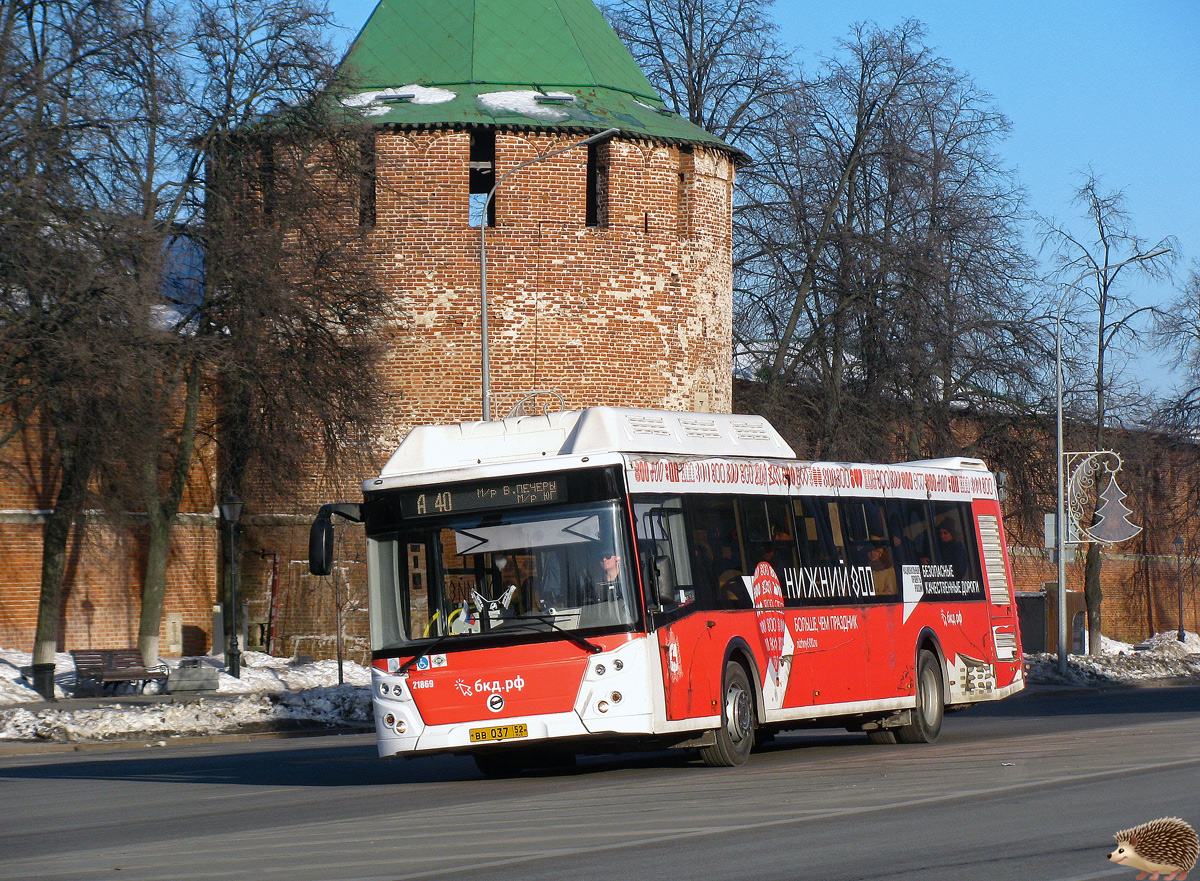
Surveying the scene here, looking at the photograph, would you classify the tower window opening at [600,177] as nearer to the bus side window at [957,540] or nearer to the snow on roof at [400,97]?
the snow on roof at [400,97]

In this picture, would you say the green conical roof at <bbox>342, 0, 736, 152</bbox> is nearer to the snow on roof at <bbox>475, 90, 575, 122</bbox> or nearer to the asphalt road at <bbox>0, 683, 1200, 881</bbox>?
the snow on roof at <bbox>475, 90, 575, 122</bbox>

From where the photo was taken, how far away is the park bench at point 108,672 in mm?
29609

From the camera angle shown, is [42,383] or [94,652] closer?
[42,383]

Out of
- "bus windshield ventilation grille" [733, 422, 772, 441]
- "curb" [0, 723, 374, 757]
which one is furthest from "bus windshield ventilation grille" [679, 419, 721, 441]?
"curb" [0, 723, 374, 757]

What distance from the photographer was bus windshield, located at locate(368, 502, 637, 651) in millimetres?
14023

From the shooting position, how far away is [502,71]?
38.4 m

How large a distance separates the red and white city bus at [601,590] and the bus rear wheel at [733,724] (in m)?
0.02

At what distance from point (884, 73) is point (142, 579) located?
2302 centimetres

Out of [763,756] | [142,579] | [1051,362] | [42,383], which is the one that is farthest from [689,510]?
[1051,362]

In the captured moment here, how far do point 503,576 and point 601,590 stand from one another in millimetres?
888

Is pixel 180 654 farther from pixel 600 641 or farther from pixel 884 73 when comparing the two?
pixel 600 641

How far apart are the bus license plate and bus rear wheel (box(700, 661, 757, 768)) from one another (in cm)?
197

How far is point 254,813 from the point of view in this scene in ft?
41.4

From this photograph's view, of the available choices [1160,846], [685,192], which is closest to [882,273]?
[685,192]
